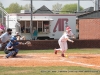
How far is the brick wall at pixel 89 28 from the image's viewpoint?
121 feet

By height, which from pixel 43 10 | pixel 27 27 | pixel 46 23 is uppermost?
pixel 43 10

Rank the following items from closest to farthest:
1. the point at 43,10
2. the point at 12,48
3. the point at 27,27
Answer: the point at 12,48, the point at 27,27, the point at 43,10

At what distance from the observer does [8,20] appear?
37094 millimetres

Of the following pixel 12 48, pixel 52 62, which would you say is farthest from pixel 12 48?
pixel 52 62

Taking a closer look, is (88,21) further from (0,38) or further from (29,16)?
(0,38)

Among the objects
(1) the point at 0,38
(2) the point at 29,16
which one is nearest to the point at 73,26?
(2) the point at 29,16

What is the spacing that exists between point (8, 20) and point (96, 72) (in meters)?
25.6

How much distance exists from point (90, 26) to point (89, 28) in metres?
0.30

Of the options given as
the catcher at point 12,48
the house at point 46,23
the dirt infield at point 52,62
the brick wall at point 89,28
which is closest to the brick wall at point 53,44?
the brick wall at point 89,28

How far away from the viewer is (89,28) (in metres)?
38.0

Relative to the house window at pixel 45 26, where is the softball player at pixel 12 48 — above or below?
below

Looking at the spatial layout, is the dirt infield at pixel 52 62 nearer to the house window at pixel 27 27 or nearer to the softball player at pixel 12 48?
the softball player at pixel 12 48

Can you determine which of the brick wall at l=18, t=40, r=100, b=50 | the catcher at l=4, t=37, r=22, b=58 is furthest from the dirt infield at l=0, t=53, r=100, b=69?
the brick wall at l=18, t=40, r=100, b=50

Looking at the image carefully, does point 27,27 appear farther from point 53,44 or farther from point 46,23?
point 53,44
